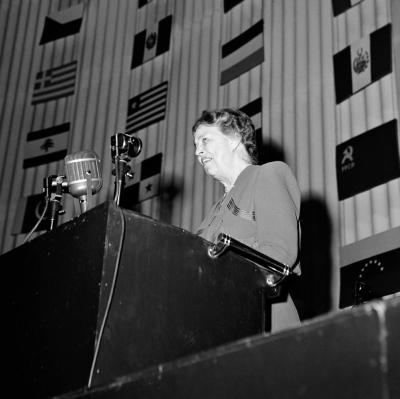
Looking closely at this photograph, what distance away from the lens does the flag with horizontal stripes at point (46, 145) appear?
5.77 m

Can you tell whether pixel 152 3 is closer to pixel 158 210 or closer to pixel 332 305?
pixel 158 210

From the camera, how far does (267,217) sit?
201cm

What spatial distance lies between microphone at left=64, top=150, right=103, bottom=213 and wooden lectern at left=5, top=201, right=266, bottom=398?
267 millimetres

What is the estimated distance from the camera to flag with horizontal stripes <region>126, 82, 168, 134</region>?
17.7 ft

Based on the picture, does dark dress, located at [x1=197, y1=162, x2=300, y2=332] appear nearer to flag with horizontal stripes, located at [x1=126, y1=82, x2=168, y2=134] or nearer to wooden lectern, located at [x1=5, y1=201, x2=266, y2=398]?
wooden lectern, located at [x1=5, y1=201, x2=266, y2=398]

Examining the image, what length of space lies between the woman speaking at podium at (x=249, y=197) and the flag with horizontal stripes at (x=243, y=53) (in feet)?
7.78

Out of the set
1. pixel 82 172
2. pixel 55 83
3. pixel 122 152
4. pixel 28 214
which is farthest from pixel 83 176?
pixel 55 83

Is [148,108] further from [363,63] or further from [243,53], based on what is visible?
[363,63]

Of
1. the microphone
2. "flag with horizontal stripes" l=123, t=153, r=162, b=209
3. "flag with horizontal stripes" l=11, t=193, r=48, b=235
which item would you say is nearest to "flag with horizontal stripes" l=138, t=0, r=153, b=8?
"flag with horizontal stripes" l=123, t=153, r=162, b=209

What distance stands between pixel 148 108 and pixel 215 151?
2982 mm

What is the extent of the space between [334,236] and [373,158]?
480 mm

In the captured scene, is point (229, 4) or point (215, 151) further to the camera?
point (229, 4)

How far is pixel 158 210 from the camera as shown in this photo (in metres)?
5.12

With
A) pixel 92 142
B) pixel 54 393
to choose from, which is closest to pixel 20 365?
pixel 54 393
